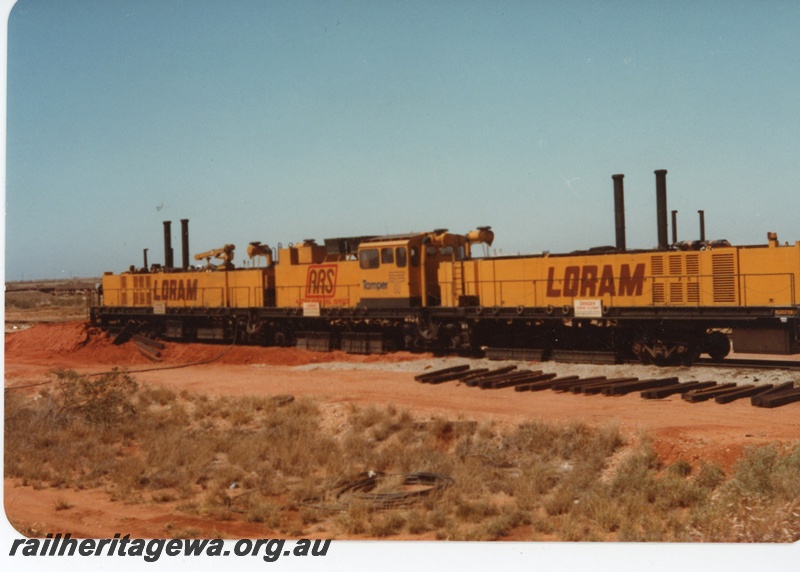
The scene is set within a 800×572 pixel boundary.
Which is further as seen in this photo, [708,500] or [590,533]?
[708,500]

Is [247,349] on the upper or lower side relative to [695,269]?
lower

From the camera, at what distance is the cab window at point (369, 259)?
2519 centimetres

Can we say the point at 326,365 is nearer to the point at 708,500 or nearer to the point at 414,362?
the point at 414,362

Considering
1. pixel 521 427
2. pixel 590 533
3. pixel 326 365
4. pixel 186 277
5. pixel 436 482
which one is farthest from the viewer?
pixel 186 277

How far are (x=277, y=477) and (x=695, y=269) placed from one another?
12.4m

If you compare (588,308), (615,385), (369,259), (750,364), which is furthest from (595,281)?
(369,259)

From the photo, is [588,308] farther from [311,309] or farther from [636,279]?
[311,309]

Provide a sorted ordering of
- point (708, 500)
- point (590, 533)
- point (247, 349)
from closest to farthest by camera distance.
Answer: point (590, 533) < point (708, 500) < point (247, 349)

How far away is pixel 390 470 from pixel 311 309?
15.4 m

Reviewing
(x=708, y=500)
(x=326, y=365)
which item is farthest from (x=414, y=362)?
(x=708, y=500)

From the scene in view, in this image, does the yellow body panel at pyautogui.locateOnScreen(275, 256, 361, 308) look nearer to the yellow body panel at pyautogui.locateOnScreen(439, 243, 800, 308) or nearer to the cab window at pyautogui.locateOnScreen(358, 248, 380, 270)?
the cab window at pyautogui.locateOnScreen(358, 248, 380, 270)

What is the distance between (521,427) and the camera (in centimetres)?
1313

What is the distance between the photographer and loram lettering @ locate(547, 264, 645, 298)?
19.9 meters

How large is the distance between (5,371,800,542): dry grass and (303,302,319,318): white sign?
10.0 meters
